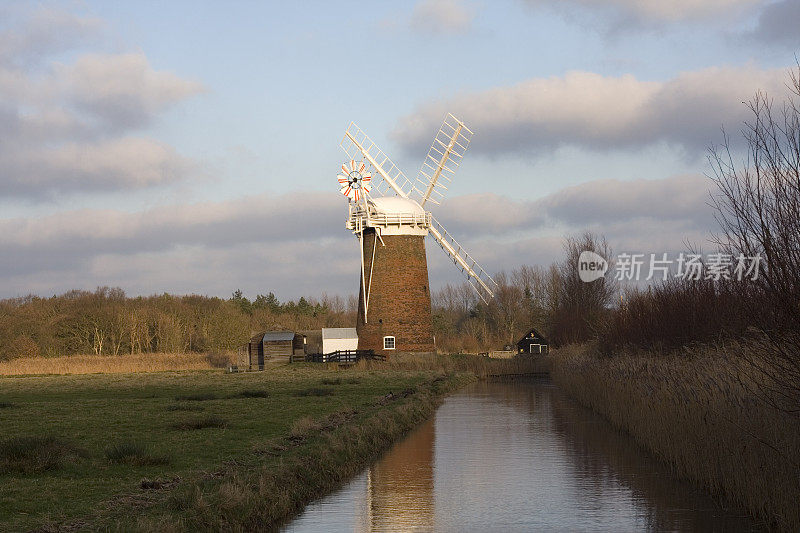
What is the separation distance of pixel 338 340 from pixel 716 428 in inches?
1994

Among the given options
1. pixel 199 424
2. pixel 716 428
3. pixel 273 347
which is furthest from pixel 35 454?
pixel 273 347

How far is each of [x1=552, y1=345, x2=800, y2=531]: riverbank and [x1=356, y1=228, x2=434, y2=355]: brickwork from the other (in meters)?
→ 30.9

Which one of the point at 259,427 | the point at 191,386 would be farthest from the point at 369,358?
the point at 259,427

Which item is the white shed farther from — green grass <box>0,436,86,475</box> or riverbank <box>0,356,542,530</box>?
green grass <box>0,436,86,475</box>

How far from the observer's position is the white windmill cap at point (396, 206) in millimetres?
59844

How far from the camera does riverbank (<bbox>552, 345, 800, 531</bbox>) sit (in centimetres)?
1319

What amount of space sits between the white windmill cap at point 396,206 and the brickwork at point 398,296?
1589mm

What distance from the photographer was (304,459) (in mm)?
17703

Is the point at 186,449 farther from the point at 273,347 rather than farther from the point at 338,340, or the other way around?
the point at 273,347

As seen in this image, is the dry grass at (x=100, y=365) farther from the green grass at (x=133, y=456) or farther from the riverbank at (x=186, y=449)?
the green grass at (x=133, y=456)

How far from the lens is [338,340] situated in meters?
65.8

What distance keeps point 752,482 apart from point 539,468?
666cm

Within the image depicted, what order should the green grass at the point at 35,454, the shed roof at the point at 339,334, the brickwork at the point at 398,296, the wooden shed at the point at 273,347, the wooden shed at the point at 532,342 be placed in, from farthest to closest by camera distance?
the wooden shed at the point at 532,342 < the wooden shed at the point at 273,347 < the shed roof at the point at 339,334 < the brickwork at the point at 398,296 < the green grass at the point at 35,454

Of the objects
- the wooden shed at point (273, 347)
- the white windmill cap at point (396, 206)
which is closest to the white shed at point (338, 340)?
the wooden shed at point (273, 347)
